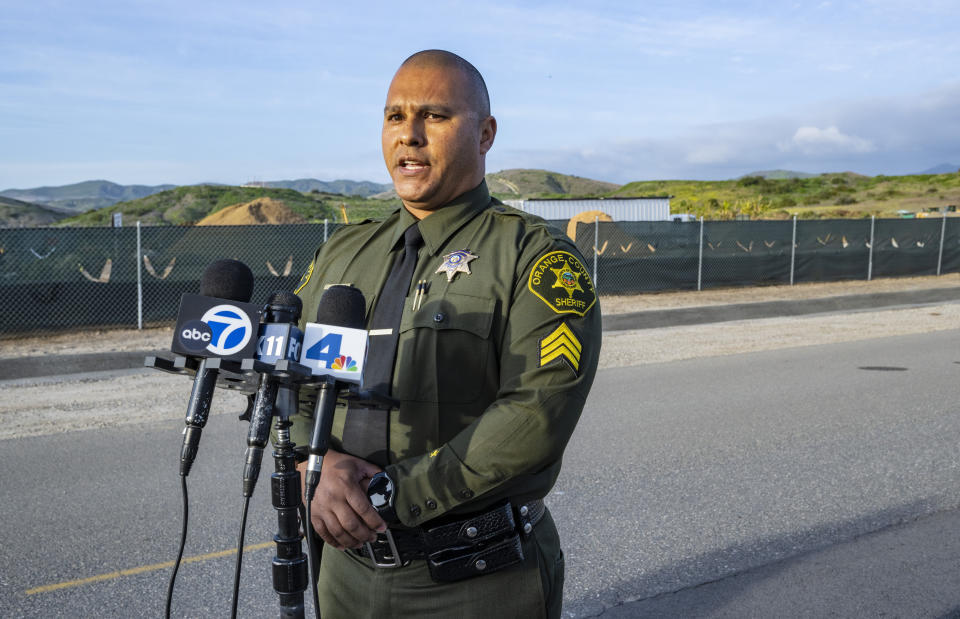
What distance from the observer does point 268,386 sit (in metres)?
1.52

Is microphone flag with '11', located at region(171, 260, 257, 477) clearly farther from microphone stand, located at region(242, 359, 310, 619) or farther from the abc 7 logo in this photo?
microphone stand, located at region(242, 359, 310, 619)

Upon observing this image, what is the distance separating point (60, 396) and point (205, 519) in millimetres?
4319

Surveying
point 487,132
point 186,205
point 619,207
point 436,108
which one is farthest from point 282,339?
point 186,205

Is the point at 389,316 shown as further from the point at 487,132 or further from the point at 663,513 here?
the point at 663,513

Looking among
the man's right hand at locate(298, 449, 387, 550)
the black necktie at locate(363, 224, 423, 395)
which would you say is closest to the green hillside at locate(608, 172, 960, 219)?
the black necktie at locate(363, 224, 423, 395)

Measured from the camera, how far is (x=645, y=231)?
59.0ft

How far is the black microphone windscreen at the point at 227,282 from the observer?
63.4 inches

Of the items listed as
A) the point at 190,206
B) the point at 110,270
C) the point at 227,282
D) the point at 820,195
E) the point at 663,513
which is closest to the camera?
the point at 227,282

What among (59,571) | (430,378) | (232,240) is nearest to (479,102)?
(430,378)

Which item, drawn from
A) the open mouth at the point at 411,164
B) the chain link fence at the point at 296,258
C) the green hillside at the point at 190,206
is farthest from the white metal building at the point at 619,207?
the open mouth at the point at 411,164

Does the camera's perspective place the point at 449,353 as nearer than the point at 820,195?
Yes

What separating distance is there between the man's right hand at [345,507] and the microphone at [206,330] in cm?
25

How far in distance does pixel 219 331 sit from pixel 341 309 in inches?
8.2

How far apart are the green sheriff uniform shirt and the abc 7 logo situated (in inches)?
12.6
